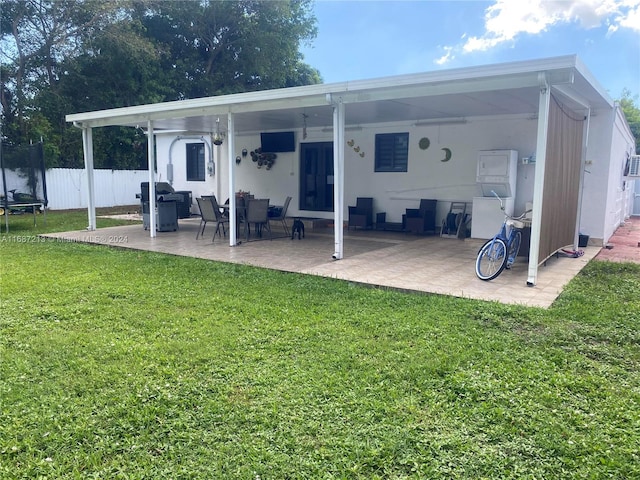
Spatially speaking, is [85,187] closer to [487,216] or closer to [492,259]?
[487,216]

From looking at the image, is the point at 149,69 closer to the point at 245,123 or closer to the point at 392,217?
the point at 245,123

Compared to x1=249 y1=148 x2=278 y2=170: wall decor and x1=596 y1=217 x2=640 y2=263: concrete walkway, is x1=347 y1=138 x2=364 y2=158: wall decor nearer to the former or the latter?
x1=249 y1=148 x2=278 y2=170: wall decor

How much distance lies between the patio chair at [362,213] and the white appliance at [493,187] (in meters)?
2.63

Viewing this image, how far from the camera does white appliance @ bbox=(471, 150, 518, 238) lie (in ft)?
27.7

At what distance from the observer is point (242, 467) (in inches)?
86.1

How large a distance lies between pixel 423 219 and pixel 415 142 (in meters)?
1.70

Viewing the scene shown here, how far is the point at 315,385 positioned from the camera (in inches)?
116

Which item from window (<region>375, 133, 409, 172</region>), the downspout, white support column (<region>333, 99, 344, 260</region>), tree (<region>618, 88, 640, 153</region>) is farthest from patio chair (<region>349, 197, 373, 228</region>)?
tree (<region>618, 88, 640, 153</region>)

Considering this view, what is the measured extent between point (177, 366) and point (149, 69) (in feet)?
58.7

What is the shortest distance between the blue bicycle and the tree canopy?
14.6 metres

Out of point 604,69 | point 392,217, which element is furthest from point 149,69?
point 604,69

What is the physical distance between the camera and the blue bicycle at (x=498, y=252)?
5.66m

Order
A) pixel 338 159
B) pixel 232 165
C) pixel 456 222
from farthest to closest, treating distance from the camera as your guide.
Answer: pixel 456 222 → pixel 232 165 → pixel 338 159

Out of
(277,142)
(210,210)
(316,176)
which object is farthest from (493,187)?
(277,142)
